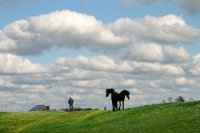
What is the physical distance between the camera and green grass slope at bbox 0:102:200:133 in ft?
155

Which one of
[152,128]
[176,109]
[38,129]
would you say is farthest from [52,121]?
[152,128]

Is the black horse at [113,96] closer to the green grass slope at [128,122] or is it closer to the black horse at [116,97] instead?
the black horse at [116,97]

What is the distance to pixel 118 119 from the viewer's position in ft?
193

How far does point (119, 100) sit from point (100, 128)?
622 inches

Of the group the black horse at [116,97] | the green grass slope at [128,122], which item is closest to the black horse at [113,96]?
the black horse at [116,97]

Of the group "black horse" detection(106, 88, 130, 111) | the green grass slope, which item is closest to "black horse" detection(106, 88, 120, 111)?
"black horse" detection(106, 88, 130, 111)

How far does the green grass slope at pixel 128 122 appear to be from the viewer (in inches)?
1854

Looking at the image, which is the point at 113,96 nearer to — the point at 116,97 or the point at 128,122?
the point at 116,97

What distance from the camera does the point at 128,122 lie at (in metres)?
54.8

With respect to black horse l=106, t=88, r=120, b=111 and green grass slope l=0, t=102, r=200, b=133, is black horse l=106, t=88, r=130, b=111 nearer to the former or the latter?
black horse l=106, t=88, r=120, b=111

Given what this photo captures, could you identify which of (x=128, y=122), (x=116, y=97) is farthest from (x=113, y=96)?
(x=128, y=122)

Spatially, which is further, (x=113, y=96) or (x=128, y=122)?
(x=113, y=96)

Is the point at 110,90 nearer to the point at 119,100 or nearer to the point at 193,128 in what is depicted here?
the point at 119,100

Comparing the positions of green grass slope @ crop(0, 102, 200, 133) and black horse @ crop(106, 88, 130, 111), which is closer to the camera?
green grass slope @ crop(0, 102, 200, 133)
